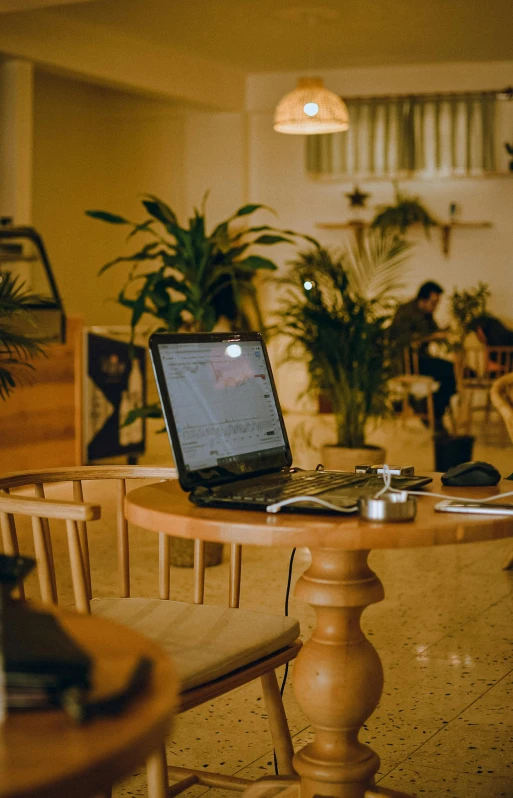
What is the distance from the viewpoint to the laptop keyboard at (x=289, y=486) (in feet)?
4.84

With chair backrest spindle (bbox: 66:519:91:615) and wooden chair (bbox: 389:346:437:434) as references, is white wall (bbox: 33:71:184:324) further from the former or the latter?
chair backrest spindle (bbox: 66:519:91:615)

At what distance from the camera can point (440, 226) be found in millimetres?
9594

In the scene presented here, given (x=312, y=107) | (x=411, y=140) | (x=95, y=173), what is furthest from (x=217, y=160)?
(x=312, y=107)

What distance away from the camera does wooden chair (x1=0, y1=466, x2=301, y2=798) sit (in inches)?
59.9

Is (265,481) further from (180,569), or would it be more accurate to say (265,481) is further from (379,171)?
(379,171)

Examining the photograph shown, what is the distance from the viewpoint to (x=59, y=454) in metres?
5.82

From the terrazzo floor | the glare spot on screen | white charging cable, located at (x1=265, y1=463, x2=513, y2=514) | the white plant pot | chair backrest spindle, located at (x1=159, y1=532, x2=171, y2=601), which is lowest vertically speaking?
the terrazzo floor

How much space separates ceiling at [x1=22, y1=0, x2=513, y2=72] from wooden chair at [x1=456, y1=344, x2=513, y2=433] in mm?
2661

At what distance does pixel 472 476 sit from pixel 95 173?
29.4 feet

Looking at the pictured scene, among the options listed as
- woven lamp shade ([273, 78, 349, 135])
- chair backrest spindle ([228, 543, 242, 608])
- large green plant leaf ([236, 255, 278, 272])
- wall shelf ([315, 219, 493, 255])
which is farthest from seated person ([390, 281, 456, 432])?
chair backrest spindle ([228, 543, 242, 608])

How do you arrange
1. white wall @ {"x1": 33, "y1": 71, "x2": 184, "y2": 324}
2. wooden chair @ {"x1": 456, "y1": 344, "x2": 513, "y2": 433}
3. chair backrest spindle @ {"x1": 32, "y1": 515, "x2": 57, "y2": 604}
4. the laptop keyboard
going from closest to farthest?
the laptop keyboard
chair backrest spindle @ {"x1": 32, "y1": 515, "x2": 57, "y2": 604}
wooden chair @ {"x1": 456, "y1": 344, "x2": 513, "y2": 433}
white wall @ {"x1": 33, "y1": 71, "x2": 184, "y2": 324}

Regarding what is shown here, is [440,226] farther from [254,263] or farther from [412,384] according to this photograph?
[254,263]

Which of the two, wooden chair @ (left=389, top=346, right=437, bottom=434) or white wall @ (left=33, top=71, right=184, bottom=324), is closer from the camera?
wooden chair @ (left=389, top=346, right=437, bottom=434)

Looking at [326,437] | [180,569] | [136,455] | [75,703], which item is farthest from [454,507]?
[326,437]
